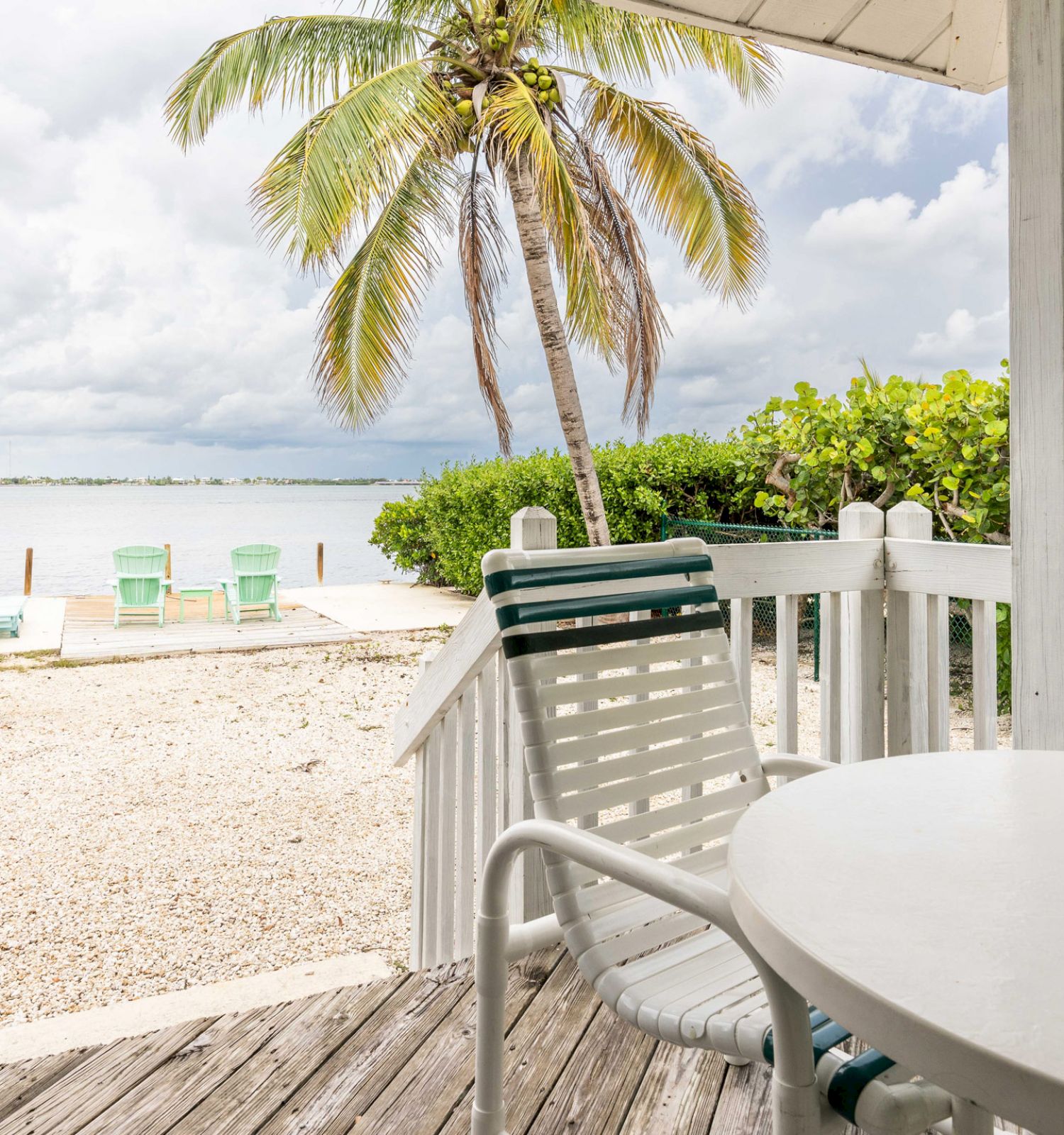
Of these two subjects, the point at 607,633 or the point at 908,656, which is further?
the point at 908,656

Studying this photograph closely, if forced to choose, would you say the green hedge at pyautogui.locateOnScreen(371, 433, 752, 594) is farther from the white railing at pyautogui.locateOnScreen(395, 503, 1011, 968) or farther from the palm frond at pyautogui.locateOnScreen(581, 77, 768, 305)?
the white railing at pyautogui.locateOnScreen(395, 503, 1011, 968)

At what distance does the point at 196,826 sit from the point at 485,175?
5566 millimetres

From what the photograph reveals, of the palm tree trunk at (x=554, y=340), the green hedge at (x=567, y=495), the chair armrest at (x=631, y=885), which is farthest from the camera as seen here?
the green hedge at (x=567, y=495)

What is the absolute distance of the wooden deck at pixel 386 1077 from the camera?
135 centimetres

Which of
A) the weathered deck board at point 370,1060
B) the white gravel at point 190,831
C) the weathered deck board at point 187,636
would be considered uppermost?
the weathered deck board at point 187,636

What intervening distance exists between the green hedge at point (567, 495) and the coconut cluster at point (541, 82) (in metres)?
2.90

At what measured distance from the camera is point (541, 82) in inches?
254

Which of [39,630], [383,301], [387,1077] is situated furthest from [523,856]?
[39,630]

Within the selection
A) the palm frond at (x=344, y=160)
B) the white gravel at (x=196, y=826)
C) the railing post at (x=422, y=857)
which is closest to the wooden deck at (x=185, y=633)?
the white gravel at (x=196, y=826)

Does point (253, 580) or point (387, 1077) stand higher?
point (253, 580)

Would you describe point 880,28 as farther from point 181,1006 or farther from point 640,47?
point 640,47

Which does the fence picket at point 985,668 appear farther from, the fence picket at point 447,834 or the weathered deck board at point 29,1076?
the weathered deck board at point 29,1076

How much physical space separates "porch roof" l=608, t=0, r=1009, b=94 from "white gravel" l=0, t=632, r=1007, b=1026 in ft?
9.49

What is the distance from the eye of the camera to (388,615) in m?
9.27
